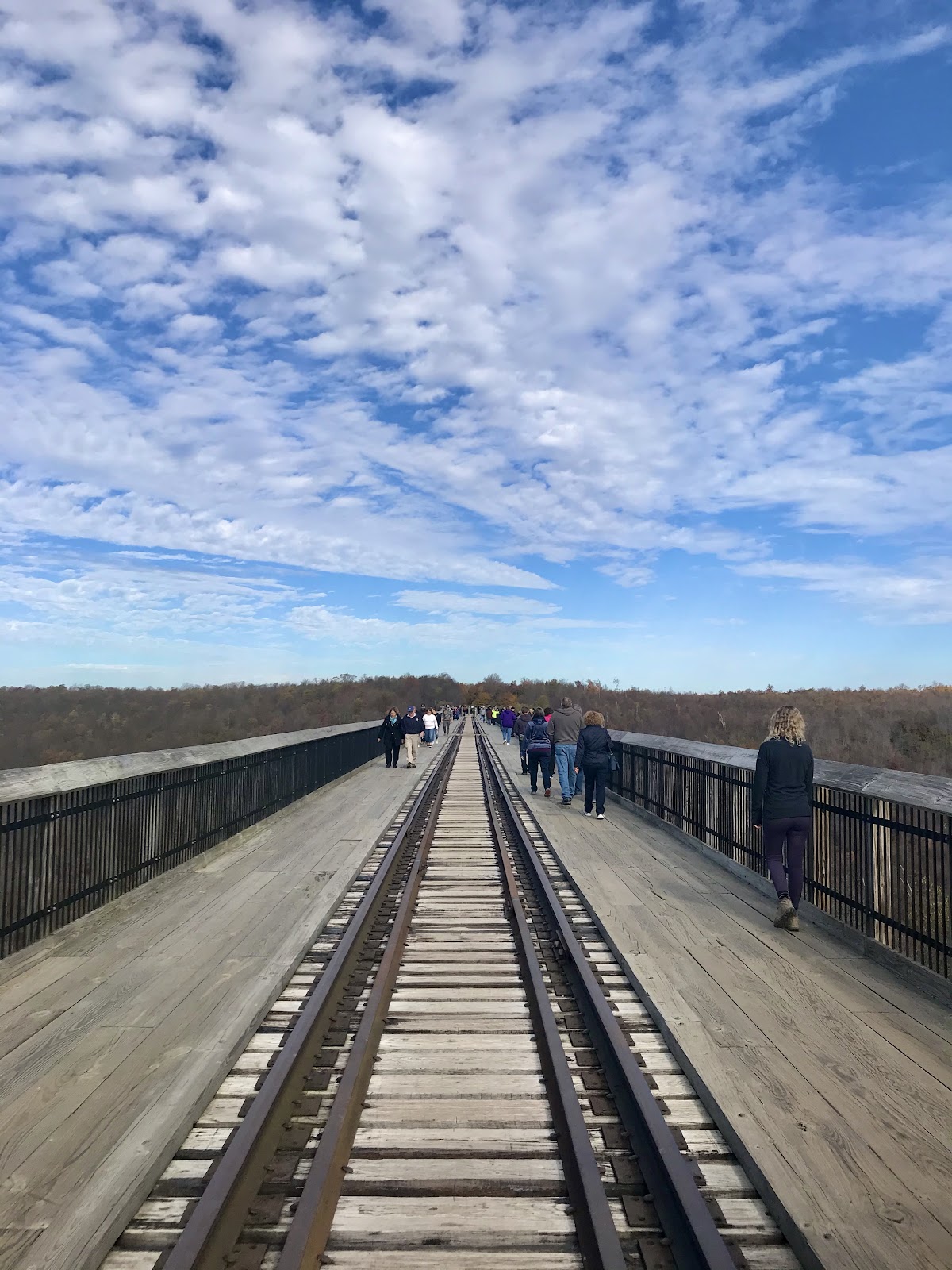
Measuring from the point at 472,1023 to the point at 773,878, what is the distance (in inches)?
125

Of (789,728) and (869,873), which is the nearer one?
(869,873)

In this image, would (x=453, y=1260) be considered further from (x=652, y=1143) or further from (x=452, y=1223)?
(x=652, y=1143)

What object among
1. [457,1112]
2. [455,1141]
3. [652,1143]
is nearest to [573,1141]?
[652,1143]

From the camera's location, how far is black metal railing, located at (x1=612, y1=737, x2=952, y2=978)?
18.9 feet

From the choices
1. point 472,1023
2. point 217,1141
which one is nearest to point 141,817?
point 472,1023

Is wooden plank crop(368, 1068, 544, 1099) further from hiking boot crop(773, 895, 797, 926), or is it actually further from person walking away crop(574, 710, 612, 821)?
person walking away crop(574, 710, 612, 821)

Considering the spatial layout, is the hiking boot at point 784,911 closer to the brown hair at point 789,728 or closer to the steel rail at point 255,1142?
the brown hair at point 789,728

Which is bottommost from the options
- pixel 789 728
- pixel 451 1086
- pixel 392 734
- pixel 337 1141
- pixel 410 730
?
pixel 451 1086

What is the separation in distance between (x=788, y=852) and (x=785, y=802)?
0.54m

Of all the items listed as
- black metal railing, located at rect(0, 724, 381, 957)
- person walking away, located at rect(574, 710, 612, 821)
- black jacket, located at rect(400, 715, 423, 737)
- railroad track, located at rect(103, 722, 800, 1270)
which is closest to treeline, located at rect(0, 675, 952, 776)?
black jacket, located at rect(400, 715, 423, 737)

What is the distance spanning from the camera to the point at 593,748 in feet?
43.6

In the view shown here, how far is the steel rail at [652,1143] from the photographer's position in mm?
2885

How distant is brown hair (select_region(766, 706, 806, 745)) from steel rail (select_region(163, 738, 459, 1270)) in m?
3.89

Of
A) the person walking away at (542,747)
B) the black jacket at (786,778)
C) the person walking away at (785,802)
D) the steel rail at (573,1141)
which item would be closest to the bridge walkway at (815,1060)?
the person walking away at (785,802)
